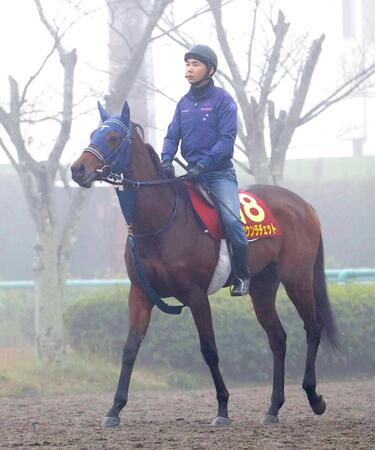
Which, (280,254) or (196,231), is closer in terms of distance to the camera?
(196,231)

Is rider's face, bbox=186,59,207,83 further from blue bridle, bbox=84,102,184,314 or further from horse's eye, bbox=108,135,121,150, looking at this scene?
horse's eye, bbox=108,135,121,150

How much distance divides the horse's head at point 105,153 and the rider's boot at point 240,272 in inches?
44.0

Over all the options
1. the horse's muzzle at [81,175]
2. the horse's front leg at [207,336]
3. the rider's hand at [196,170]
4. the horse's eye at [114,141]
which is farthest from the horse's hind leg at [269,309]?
the horse's muzzle at [81,175]

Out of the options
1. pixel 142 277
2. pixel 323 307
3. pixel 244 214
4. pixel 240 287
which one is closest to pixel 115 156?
pixel 142 277

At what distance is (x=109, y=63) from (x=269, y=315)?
24.7 feet

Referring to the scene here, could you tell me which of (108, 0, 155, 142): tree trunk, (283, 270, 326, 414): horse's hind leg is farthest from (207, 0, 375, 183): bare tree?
(283, 270, 326, 414): horse's hind leg

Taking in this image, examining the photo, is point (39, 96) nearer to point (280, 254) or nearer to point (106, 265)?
point (280, 254)

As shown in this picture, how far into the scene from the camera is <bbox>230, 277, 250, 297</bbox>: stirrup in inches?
295

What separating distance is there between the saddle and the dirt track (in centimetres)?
149

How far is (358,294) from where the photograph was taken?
12773mm

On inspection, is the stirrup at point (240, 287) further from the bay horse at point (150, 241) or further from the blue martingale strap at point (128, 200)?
the blue martingale strap at point (128, 200)

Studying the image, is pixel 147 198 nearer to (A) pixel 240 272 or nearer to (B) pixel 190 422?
(A) pixel 240 272

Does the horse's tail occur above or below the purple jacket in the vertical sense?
below

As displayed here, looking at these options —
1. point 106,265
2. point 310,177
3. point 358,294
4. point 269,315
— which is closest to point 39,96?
point 358,294
